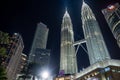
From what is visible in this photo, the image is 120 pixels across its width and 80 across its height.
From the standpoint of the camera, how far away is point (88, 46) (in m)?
158

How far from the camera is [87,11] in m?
197

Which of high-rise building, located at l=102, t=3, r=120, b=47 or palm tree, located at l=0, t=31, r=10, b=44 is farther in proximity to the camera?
high-rise building, located at l=102, t=3, r=120, b=47

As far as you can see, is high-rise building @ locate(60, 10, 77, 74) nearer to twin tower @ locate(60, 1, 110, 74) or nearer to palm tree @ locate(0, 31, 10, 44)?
twin tower @ locate(60, 1, 110, 74)

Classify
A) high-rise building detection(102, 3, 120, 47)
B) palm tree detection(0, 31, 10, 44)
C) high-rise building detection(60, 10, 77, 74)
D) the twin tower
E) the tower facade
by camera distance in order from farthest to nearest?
high-rise building detection(60, 10, 77, 74) < the twin tower < high-rise building detection(102, 3, 120, 47) < the tower facade < palm tree detection(0, 31, 10, 44)

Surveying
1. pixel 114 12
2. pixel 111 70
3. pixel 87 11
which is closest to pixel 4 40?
pixel 111 70

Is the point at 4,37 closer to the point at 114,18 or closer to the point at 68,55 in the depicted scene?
the point at 68,55

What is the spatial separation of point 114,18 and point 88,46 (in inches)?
1600

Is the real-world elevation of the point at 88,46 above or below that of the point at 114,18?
below

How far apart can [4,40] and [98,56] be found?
13088 centimetres

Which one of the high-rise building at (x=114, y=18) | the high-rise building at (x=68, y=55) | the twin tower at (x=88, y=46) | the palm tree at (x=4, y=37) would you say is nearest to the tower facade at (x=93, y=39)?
the twin tower at (x=88, y=46)

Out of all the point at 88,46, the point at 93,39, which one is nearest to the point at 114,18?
the point at 93,39

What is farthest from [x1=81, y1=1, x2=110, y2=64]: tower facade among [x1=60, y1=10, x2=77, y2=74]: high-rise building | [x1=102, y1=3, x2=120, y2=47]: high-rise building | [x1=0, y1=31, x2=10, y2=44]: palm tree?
[x1=0, y1=31, x2=10, y2=44]: palm tree

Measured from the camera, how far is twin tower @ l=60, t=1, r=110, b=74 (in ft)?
469

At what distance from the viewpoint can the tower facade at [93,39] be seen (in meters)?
141
